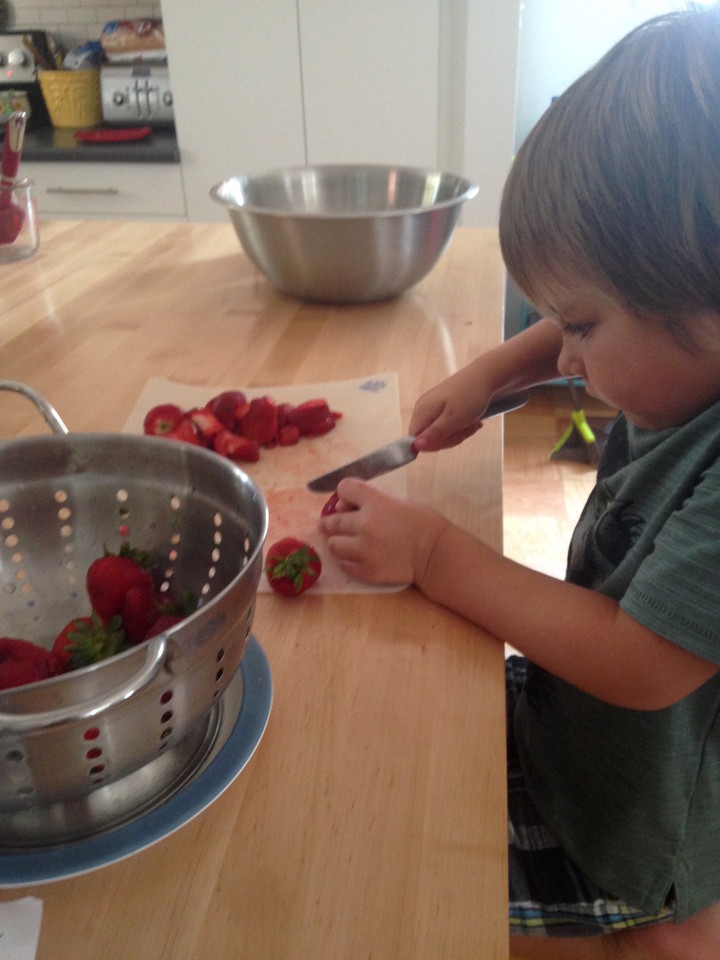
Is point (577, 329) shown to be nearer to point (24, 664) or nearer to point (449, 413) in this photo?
point (449, 413)

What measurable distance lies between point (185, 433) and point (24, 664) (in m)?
0.37

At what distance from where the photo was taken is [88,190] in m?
2.55

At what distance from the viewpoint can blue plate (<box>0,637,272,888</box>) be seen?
399 mm

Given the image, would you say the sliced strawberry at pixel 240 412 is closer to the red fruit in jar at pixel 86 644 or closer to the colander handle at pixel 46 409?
the colander handle at pixel 46 409

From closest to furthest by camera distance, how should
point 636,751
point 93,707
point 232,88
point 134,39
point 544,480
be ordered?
point 93,707, point 636,751, point 544,480, point 232,88, point 134,39

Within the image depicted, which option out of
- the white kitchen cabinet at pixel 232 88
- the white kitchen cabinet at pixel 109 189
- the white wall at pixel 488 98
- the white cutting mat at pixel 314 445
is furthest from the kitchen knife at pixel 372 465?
the white kitchen cabinet at pixel 109 189

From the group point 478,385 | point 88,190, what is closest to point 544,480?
point 478,385

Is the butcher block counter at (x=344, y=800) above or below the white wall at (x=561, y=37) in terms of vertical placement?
below

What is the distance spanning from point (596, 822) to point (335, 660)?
0.35 meters

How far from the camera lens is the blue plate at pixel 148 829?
40cm

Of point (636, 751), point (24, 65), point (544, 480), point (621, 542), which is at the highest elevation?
point (24, 65)

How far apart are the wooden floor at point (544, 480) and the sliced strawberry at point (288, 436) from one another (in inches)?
39.5

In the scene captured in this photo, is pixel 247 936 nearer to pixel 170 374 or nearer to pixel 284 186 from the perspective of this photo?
pixel 170 374

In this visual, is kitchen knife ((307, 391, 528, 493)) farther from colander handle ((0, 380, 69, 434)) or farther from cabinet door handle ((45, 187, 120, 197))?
cabinet door handle ((45, 187, 120, 197))
